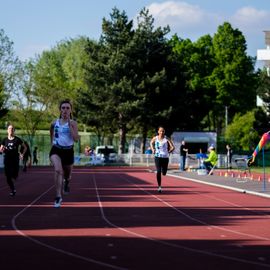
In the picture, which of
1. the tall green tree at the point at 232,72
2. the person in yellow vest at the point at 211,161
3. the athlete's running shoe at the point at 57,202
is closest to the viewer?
the athlete's running shoe at the point at 57,202

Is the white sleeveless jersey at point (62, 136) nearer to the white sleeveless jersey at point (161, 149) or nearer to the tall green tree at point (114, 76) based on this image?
the white sleeveless jersey at point (161, 149)

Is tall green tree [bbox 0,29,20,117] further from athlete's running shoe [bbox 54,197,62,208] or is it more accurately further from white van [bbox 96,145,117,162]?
athlete's running shoe [bbox 54,197,62,208]

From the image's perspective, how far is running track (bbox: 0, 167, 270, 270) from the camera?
855 centimetres

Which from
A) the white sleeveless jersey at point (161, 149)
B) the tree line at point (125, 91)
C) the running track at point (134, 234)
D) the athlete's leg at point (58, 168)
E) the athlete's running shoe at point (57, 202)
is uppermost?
the tree line at point (125, 91)

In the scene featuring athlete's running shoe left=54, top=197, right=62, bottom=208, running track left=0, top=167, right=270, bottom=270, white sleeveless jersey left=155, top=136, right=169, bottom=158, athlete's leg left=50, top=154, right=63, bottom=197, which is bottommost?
running track left=0, top=167, right=270, bottom=270

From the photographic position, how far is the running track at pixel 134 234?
855cm

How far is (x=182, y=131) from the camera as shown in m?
74.8

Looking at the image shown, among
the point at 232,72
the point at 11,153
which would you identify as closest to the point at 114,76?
the point at 232,72

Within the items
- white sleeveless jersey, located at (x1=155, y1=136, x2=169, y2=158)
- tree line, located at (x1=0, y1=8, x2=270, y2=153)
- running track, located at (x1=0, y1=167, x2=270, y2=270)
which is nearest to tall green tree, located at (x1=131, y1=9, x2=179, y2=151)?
tree line, located at (x1=0, y1=8, x2=270, y2=153)

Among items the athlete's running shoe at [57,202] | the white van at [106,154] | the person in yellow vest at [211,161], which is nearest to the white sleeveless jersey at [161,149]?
the athlete's running shoe at [57,202]

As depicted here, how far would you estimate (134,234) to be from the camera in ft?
36.4

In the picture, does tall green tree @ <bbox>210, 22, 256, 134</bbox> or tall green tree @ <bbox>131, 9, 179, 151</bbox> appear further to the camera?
tall green tree @ <bbox>210, 22, 256, 134</bbox>

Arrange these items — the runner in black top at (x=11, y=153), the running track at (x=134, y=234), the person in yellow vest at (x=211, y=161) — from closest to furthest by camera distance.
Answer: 1. the running track at (x=134, y=234)
2. the runner in black top at (x=11, y=153)
3. the person in yellow vest at (x=211, y=161)

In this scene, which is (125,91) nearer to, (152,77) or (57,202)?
(152,77)
